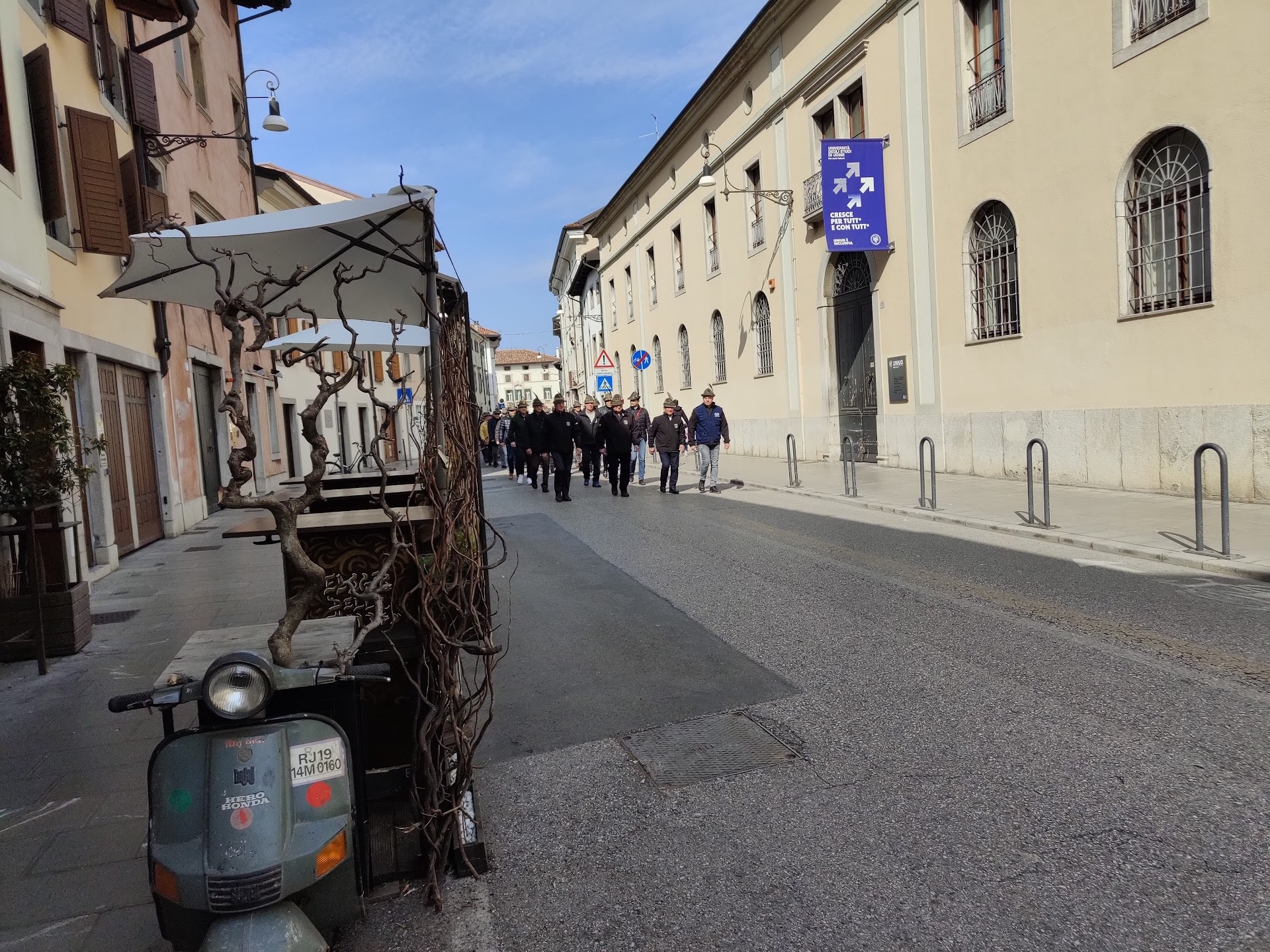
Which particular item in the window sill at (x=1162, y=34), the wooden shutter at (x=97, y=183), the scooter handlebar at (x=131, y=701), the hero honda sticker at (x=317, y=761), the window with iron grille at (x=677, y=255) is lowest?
the hero honda sticker at (x=317, y=761)

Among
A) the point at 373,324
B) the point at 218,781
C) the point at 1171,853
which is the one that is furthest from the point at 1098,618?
the point at 373,324

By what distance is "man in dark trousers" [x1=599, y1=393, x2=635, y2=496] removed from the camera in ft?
52.3

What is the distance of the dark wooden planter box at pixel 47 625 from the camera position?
6258 mm

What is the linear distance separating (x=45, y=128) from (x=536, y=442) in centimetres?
994

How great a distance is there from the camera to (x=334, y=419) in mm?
31391

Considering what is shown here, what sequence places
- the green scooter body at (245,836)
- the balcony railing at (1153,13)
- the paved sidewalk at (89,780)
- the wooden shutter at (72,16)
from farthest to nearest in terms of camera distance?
the balcony railing at (1153,13) < the wooden shutter at (72,16) < the paved sidewalk at (89,780) < the green scooter body at (245,836)

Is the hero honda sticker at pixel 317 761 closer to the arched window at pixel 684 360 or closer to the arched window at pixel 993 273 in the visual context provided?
the arched window at pixel 993 273

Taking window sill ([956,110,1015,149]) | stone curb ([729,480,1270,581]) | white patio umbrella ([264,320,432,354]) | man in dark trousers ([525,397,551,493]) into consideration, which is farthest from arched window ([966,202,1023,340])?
white patio umbrella ([264,320,432,354])

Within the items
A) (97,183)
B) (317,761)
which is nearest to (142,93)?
(97,183)

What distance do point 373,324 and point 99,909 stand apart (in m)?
9.30

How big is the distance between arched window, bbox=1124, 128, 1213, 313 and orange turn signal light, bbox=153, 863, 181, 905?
11.6m

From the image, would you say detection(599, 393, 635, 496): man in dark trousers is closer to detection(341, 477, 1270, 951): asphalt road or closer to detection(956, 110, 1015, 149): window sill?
detection(956, 110, 1015, 149): window sill

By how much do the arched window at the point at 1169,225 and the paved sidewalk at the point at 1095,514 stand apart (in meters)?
2.48

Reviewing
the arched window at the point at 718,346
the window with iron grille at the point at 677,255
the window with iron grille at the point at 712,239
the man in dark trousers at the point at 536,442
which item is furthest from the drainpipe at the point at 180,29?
the window with iron grille at the point at 677,255
